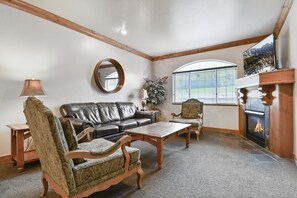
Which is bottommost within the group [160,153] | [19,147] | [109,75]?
[160,153]

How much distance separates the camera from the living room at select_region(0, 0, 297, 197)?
2.67 metres

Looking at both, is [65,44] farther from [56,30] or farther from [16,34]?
[16,34]

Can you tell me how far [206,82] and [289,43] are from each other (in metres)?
2.39

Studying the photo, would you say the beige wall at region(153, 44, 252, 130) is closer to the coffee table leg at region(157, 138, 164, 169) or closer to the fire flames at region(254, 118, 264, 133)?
the fire flames at region(254, 118, 264, 133)

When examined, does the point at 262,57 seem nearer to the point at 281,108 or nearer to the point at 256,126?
the point at 281,108

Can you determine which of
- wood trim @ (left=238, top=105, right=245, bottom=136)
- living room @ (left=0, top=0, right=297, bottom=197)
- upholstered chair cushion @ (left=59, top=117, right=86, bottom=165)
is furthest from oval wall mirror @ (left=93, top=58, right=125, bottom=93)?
wood trim @ (left=238, top=105, right=245, bottom=136)

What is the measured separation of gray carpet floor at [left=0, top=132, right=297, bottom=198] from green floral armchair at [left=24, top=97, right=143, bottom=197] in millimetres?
385

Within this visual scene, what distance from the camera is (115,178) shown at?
1687 mm

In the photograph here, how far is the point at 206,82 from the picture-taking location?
517 centimetres

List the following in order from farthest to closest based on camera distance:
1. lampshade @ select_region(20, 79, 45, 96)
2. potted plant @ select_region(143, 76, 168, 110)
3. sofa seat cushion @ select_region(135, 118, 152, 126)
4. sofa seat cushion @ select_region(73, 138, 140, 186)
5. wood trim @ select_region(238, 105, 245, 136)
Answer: potted plant @ select_region(143, 76, 168, 110), wood trim @ select_region(238, 105, 245, 136), sofa seat cushion @ select_region(135, 118, 152, 126), lampshade @ select_region(20, 79, 45, 96), sofa seat cushion @ select_region(73, 138, 140, 186)

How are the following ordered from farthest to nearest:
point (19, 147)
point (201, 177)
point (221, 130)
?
point (221, 130) < point (19, 147) < point (201, 177)

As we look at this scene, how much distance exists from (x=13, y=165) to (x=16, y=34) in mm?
2214

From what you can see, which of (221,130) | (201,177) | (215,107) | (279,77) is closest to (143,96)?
(215,107)

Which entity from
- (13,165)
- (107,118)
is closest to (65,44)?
(107,118)
